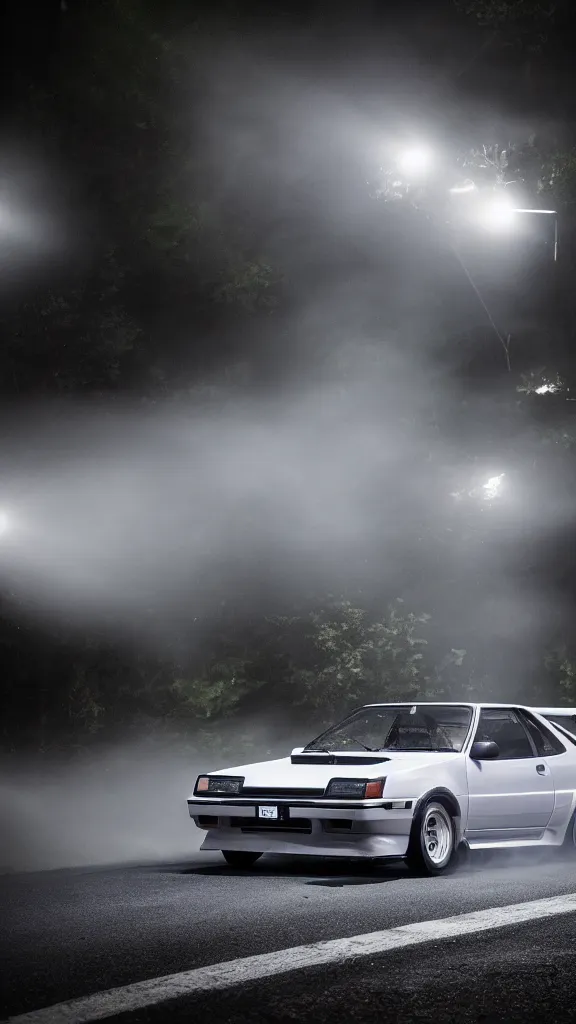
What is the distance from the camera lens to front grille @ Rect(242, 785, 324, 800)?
801 cm

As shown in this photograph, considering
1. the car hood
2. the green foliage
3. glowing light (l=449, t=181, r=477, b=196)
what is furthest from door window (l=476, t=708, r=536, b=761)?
the green foliage

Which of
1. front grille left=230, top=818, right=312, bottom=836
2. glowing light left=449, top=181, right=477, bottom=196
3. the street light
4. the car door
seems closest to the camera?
front grille left=230, top=818, right=312, bottom=836

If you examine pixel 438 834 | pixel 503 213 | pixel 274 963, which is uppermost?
pixel 503 213

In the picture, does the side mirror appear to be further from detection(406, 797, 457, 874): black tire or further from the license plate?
the license plate

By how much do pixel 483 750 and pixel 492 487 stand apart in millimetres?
9677

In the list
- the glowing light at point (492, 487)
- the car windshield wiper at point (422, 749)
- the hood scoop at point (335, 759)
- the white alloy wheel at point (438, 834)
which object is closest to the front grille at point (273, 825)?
the hood scoop at point (335, 759)

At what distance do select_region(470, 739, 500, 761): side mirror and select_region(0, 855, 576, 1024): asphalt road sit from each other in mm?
863

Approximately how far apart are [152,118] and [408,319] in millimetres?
5422

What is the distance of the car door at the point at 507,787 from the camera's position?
870 cm

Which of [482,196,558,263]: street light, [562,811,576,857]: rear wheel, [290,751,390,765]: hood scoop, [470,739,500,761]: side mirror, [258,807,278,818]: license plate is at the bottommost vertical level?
[562,811,576,857]: rear wheel

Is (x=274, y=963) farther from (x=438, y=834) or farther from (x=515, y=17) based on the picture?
(x=515, y=17)

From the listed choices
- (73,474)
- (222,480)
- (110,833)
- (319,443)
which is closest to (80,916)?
(110,833)

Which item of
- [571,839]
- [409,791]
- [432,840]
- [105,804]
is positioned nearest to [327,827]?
[409,791]

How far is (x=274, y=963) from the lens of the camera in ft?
16.3
